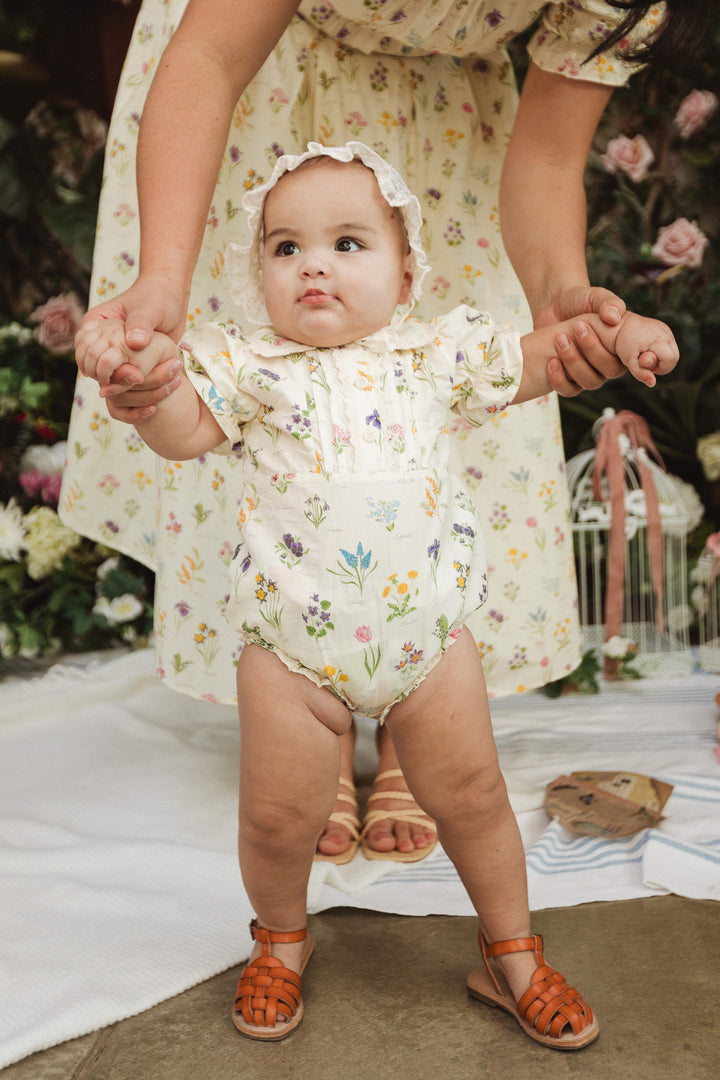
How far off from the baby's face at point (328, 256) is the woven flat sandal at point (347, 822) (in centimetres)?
76

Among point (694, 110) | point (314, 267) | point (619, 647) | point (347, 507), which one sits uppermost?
point (694, 110)

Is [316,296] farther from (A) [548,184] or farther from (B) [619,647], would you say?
(B) [619,647]

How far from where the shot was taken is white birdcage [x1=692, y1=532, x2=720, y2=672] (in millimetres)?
2408

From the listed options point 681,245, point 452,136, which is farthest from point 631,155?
point 452,136

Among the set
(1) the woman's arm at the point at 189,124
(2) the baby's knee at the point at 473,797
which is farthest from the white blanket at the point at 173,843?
(1) the woman's arm at the point at 189,124

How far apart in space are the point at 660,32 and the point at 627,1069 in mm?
1232

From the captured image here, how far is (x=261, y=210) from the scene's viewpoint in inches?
44.6

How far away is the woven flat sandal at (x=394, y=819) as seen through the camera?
147 cm

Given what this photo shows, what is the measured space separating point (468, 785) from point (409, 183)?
1.06 meters

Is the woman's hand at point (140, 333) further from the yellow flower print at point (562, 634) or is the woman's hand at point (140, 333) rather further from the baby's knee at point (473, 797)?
the yellow flower print at point (562, 634)

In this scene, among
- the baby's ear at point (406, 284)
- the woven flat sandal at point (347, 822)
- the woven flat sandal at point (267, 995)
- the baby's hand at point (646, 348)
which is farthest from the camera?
the woven flat sandal at point (347, 822)

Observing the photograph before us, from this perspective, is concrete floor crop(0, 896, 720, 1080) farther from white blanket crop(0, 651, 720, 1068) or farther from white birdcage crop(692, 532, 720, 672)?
white birdcage crop(692, 532, 720, 672)

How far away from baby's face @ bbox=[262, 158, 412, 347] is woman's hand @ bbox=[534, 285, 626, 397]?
207 millimetres

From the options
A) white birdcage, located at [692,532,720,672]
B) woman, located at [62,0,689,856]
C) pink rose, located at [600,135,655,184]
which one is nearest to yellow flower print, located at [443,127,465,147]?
woman, located at [62,0,689,856]
